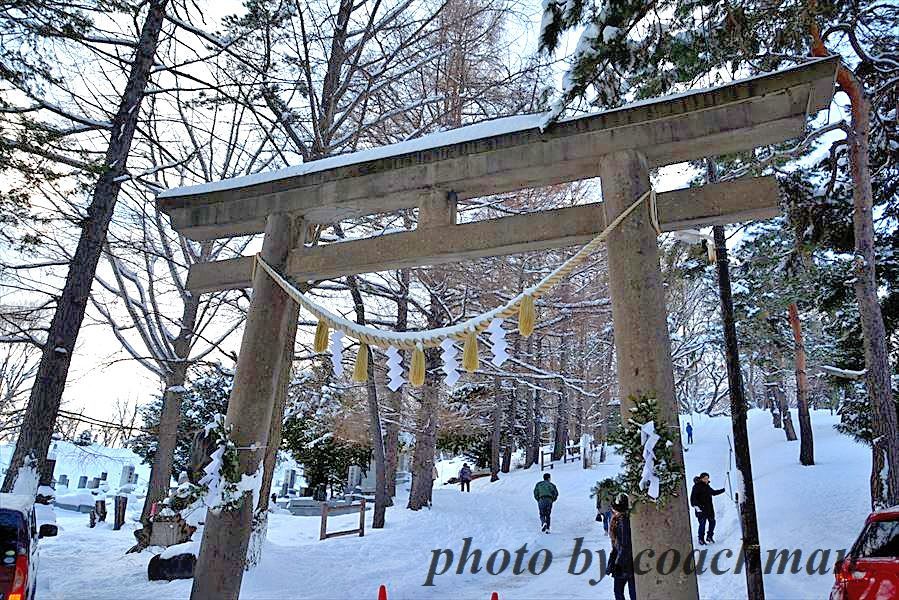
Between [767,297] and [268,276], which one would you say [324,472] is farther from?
[268,276]

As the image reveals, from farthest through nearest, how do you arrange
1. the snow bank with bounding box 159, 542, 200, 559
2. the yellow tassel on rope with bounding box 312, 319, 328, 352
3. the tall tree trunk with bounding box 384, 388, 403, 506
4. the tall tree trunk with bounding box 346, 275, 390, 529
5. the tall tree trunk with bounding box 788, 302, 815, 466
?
the tall tree trunk with bounding box 788, 302, 815, 466 < the tall tree trunk with bounding box 384, 388, 403, 506 < the tall tree trunk with bounding box 346, 275, 390, 529 < the snow bank with bounding box 159, 542, 200, 559 < the yellow tassel on rope with bounding box 312, 319, 328, 352

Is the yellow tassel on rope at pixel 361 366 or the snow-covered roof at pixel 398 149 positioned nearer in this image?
the snow-covered roof at pixel 398 149

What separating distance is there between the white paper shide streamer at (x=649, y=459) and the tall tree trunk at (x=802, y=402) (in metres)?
16.3

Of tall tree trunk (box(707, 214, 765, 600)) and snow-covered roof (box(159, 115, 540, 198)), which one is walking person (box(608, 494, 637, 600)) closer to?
tall tree trunk (box(707, 214, 765, 600))

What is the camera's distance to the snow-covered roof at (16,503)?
627cm

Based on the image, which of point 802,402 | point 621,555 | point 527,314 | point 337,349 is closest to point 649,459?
point 527,314

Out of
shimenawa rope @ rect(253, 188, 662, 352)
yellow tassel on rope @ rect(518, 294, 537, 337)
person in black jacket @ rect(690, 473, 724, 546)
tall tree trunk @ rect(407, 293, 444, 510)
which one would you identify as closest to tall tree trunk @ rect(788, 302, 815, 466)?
person in black jacket @ rect(690, 473, 724, 546)

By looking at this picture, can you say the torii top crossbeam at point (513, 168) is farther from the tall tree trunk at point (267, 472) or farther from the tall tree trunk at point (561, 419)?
the tall tree trunk at point (561, 419)

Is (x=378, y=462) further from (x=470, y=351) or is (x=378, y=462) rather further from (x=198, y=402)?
(x=470, y=351)

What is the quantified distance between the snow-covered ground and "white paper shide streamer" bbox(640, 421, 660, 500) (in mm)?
5606

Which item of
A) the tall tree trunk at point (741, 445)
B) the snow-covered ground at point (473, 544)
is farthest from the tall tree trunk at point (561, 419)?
the tall tree trunk at point (741, 445)

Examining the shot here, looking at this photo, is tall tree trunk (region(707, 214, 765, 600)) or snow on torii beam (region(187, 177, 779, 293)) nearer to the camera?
snow on torii beam (region(187, 177, 779, 293))

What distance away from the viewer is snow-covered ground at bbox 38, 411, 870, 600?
8797 millimetres

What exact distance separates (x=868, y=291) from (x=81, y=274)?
37.9 feet
